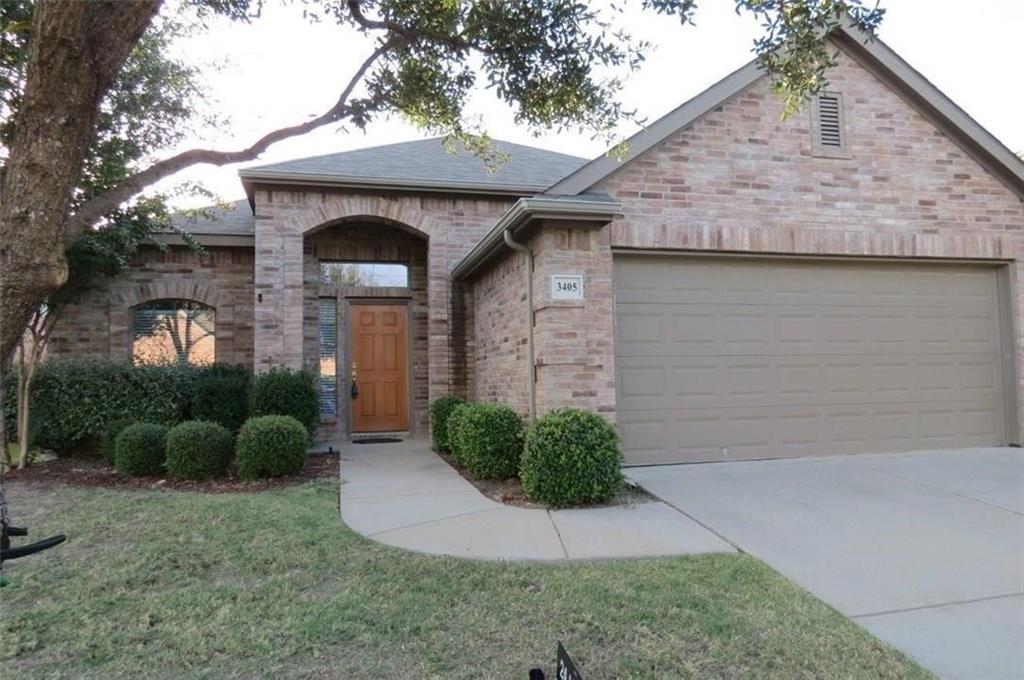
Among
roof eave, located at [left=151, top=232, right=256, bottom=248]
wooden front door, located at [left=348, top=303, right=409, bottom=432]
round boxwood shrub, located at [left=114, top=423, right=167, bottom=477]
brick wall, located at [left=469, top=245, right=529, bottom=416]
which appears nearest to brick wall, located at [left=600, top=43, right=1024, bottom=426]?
brick wall, located at [left=469, top=245, right=529, bottom=416]

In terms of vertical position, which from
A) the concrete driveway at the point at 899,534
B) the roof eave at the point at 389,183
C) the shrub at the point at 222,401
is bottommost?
the concrete driveway at the point at 899,534

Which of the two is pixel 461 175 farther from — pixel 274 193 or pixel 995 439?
pixel 995 439

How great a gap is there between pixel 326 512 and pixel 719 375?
4.48m

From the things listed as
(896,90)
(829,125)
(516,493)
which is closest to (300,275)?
(516,493)

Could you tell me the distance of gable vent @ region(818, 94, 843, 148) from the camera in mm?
7441

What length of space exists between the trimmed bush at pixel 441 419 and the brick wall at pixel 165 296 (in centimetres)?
358

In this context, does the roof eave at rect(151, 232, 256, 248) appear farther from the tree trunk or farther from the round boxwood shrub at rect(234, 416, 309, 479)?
the tree trunk

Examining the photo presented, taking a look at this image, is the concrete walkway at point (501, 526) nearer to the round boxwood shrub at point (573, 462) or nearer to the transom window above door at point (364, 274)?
the round boxwood shrub at point (573, 462)

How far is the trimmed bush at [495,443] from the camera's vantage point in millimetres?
6684

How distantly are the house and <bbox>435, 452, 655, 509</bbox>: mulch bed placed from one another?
0.81 m

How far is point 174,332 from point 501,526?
8.08 meters

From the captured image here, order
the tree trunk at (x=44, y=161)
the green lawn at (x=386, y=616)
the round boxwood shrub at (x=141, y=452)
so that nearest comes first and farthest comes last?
the tree trunk at (x=44, y=161) < the green lawn at (x=386, y=616) < the round boxwood shrub at (x=141, y=452)

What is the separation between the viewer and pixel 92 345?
10.1 m

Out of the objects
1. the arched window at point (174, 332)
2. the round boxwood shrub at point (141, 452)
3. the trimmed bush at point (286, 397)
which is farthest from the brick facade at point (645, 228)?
the round boxwood shrub at point (141, 452)
